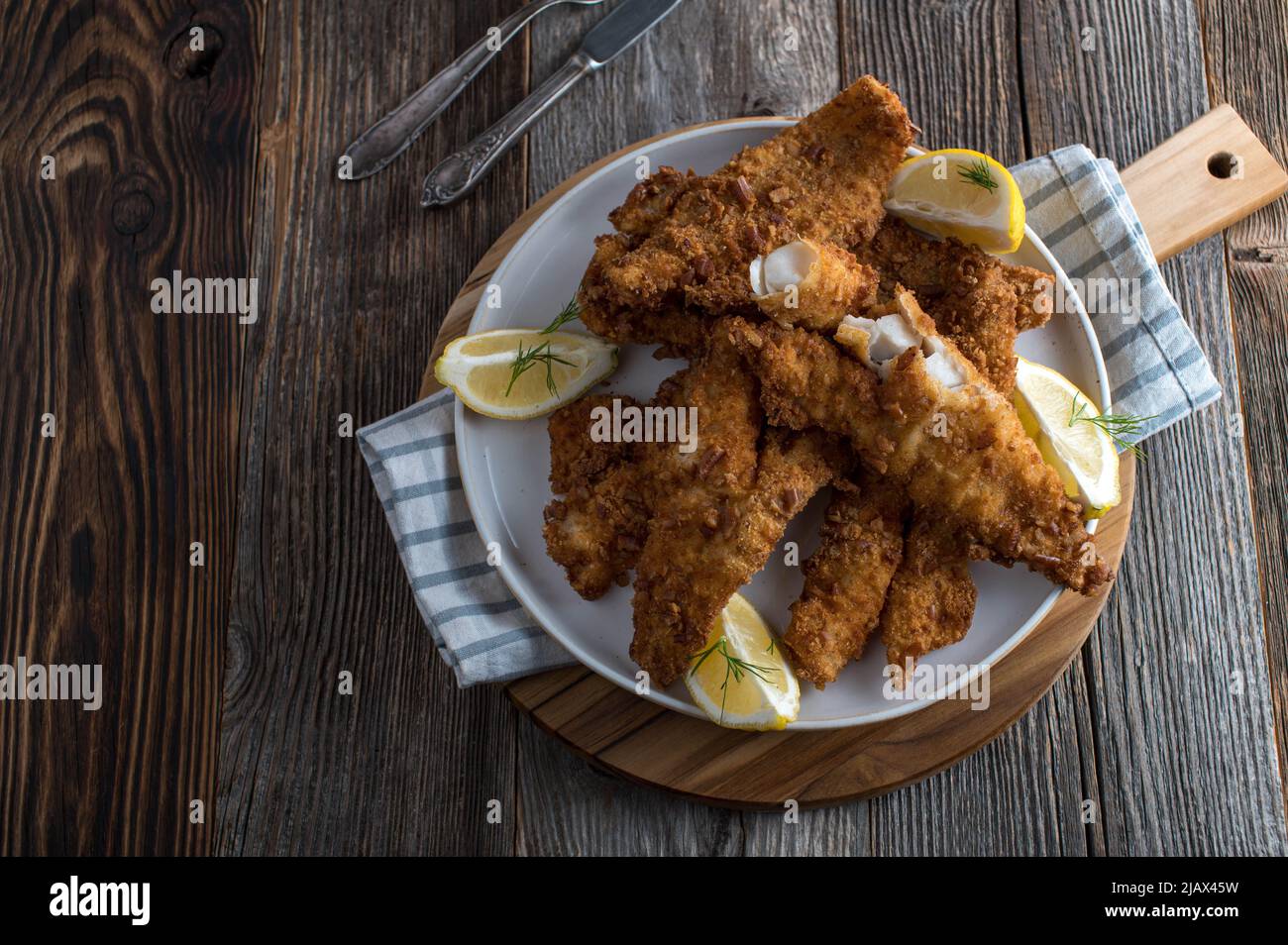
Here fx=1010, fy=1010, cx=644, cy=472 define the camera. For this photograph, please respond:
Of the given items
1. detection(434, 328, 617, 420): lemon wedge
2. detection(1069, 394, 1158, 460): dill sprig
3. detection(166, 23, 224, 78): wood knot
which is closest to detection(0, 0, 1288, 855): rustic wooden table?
detection(166, 23, 224, 78): wood knot

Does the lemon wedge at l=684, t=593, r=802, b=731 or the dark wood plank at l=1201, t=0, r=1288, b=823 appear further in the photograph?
the dark wood plank at l=1201, t=0, r=1288, b=823

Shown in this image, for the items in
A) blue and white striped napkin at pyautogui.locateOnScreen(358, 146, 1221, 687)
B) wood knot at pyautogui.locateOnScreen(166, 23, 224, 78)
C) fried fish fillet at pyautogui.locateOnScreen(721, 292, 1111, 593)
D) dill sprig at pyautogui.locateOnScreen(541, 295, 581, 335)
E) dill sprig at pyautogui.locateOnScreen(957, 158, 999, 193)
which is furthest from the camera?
wood knot at pyautogui.locateOnScreen(166, 23, 224, 78)

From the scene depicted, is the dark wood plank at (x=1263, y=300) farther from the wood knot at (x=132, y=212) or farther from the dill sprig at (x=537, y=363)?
the wood knot at (x=132, y=212)

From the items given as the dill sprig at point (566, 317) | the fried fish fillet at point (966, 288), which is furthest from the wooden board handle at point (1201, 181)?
the dill sprig at point (566, 317)

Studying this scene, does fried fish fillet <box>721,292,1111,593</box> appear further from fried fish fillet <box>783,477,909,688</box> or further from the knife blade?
the knife blade

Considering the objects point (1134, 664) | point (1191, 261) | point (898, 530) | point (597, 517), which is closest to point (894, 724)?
point (898, 530)
